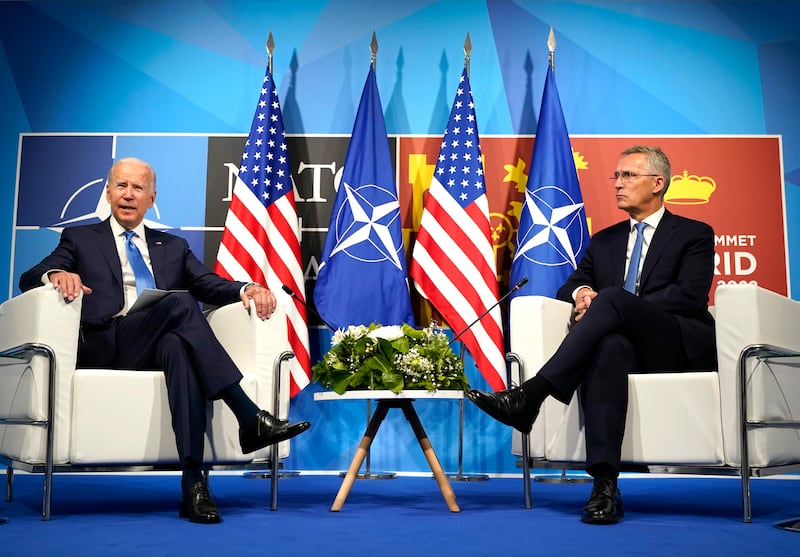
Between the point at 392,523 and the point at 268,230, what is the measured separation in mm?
2393

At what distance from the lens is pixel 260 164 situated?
469 centimetres

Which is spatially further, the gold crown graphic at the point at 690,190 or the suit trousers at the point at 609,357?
the gold crown graphic at the point at 690,190

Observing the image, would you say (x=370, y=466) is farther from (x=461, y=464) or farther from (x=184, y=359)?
(x=184, y=359)

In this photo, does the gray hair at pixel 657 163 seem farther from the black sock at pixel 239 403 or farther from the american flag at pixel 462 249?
the black sock at pixel 239 403

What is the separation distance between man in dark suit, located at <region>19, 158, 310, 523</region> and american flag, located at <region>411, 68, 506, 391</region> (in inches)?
60.3

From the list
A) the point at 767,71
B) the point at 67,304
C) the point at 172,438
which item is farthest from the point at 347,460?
the point at 767,71

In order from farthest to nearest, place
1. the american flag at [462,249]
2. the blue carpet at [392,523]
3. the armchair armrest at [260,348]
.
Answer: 1. the american flag at [462,249]
2. the armchair armrest at [260,348]
3. the blue carpet at [392,523]

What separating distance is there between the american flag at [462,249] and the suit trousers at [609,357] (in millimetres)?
1602

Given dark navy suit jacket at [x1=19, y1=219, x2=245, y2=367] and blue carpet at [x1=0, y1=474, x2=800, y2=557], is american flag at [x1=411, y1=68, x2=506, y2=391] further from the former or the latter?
dark navy suit jacket at [x1=19, y1=219, x2=245, y2=367]

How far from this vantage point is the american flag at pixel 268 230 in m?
4.58

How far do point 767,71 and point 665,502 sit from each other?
287 centimetres

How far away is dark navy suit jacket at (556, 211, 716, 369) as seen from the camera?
9.67ft

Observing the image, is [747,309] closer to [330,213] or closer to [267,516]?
[267,516]

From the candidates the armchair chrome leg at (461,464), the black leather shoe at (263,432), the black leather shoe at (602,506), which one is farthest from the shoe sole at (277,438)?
the armchair chrome leg at (461,464)
